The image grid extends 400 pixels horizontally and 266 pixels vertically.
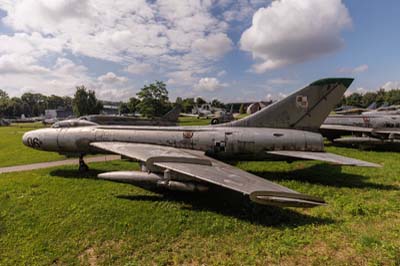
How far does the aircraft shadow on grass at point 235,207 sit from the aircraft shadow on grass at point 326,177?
2.99 m

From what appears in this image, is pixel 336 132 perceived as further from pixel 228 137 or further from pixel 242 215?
pixel 242 215

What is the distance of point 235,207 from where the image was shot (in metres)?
7.32

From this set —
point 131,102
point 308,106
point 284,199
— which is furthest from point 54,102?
point 284,199

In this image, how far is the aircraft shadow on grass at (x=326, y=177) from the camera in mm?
8995

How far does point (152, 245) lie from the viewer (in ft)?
17.7

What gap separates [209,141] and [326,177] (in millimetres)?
5589

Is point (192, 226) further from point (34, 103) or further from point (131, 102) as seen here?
point (34, 103)

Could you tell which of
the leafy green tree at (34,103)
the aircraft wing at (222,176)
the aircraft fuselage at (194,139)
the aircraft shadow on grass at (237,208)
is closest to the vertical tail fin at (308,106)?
the aircraft fuselage at (194,139)

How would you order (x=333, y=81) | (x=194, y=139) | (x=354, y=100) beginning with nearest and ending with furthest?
(x=333, y=81), (x=194, y=139), (x=354, y=100)

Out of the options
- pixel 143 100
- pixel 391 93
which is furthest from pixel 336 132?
pixel 391 93

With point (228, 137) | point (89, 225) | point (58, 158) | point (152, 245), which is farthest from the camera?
point (58, 158)

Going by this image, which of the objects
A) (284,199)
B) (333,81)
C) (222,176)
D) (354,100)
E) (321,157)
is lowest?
(284,199)

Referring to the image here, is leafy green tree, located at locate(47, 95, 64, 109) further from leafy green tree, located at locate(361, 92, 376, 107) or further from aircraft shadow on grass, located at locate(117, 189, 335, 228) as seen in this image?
leafy green tree, located at locate(361, 92, 376, 107)

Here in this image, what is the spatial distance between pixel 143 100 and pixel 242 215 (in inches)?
2366
